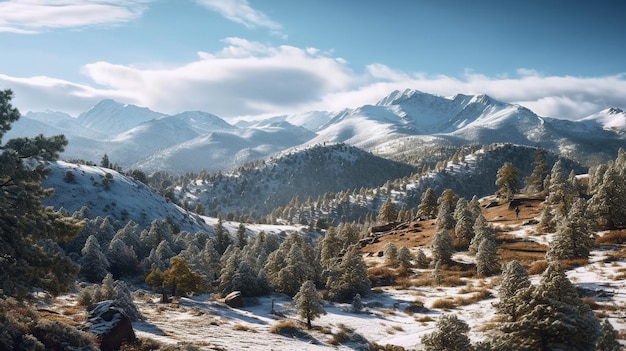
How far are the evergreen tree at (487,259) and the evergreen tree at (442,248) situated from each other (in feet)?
27.8

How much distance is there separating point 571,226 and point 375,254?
147 ft

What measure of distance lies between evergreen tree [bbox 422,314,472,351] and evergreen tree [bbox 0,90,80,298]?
824 inches

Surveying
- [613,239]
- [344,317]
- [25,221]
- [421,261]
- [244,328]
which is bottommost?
[344,317]

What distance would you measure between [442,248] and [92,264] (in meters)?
58.5

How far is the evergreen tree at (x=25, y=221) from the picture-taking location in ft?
63.6

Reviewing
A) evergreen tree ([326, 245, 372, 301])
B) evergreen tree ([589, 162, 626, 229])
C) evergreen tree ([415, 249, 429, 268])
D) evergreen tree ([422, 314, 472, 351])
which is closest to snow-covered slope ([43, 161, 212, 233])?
evergreen tree ([326, 245, 372, 301])

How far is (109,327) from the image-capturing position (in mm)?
26047

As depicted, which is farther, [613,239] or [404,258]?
[404,258]

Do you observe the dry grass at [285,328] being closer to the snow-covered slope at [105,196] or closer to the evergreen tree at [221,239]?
the evergreen tree at [221,239]

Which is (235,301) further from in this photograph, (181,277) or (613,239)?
(613,239)

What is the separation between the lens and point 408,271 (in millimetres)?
69062

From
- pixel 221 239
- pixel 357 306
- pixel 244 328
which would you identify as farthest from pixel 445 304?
pixel 221 239

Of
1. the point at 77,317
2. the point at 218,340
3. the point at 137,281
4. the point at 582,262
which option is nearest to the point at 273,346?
the point at 218,340

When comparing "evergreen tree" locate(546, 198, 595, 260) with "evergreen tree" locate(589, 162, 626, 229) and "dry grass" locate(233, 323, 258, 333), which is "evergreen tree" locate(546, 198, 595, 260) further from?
"dry grass" locate(233, 323, 258, 333)
